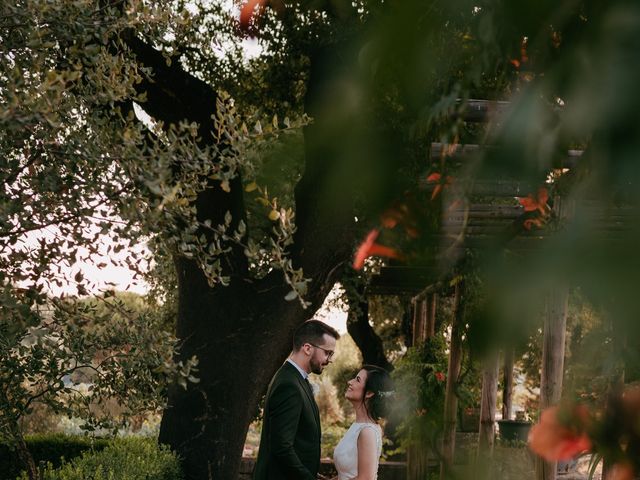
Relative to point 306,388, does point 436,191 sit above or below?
below

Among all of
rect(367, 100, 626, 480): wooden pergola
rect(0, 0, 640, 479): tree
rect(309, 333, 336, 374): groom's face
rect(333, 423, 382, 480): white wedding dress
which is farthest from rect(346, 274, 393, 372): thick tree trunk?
rect(309, 333, 336, 374): groom's face

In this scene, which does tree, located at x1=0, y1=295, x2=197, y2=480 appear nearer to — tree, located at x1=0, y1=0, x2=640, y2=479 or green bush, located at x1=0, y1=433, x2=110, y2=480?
tree, located at x1=0, y1=0, x2=640, y2=479

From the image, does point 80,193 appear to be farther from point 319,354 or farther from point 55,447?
point 55,447

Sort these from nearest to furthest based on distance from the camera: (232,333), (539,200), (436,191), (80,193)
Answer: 1. (539,200)
2. (436,191)
3. (80,193)
4. (232,333)

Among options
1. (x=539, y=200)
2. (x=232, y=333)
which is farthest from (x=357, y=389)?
(x=539, y=200)

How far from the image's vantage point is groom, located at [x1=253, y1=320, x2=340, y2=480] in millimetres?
4922

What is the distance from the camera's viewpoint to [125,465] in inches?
268

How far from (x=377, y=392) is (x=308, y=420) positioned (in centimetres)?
46

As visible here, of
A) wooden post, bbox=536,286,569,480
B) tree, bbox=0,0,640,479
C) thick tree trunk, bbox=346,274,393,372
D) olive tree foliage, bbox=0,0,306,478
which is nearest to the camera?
tree, bbox=0,0,640,479

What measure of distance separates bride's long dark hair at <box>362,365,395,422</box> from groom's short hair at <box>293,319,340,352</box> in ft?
1.22

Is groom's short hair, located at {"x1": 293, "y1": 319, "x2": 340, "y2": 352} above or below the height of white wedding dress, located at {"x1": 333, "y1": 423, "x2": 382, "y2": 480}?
above

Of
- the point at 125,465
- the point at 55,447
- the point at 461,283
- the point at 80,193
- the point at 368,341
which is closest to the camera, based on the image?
the point at 461,283

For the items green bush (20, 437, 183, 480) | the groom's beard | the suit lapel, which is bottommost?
green bush (20, 437, 183, 480)

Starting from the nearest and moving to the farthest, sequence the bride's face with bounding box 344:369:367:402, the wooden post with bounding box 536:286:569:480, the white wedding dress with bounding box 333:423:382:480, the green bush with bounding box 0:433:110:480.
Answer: the white wedding dress with bounding box 333:423:382:480 < the bride's face with bounding box 344:369:367:402 < the wooden post with bounding box 536:286:569:480 < the green bush with bounding box 0:433:110:480
